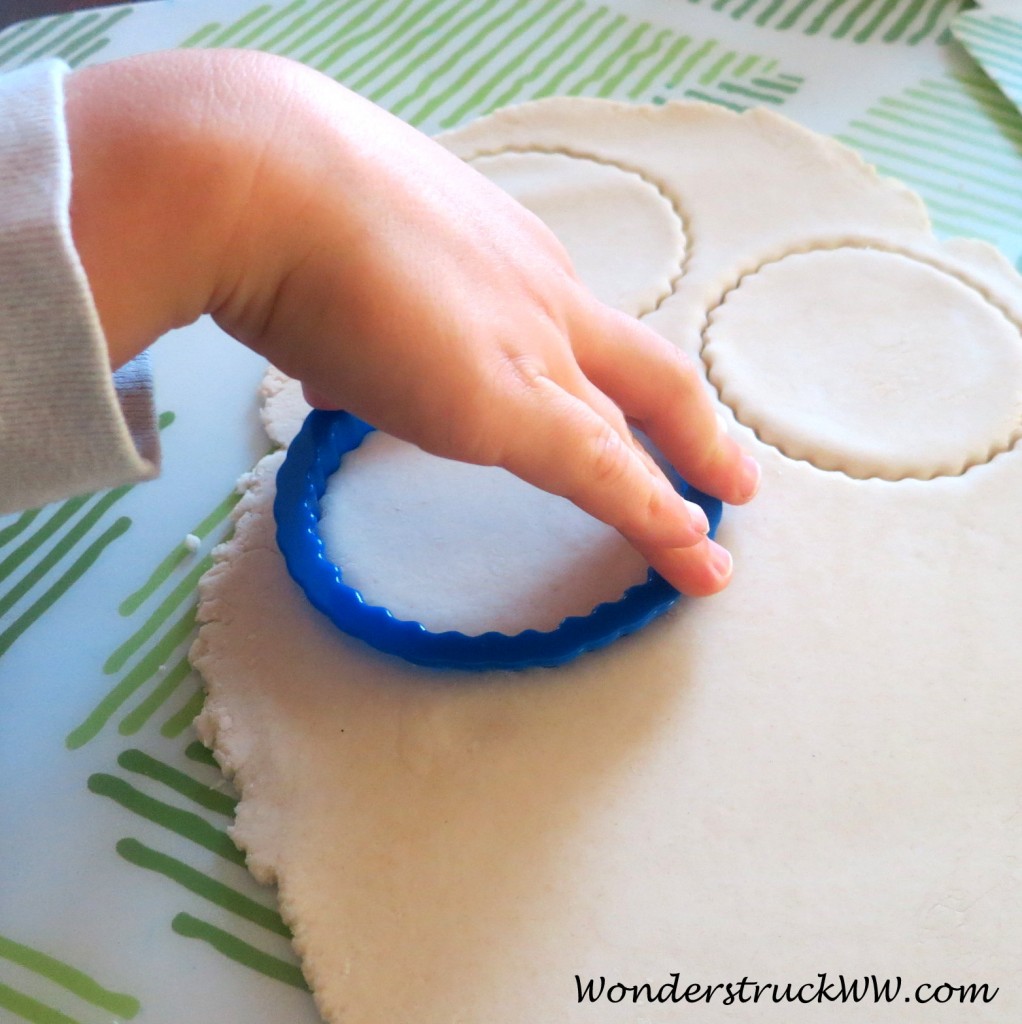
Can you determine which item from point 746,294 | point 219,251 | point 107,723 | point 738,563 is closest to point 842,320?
point 746,294

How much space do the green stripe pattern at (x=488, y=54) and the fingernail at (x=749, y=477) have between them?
0.52 m

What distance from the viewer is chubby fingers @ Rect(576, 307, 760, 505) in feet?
2.09

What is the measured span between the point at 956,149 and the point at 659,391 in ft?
1.78

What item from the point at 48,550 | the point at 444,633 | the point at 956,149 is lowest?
the point at 48,550

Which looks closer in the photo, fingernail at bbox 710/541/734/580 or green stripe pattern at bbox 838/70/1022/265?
fingernail at bbox 710/541/734/580

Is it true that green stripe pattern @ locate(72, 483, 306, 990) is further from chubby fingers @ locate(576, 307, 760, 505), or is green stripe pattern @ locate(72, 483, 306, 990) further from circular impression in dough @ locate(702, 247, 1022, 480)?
circular impression in dough @ locate(702, 247, 1022, 480)

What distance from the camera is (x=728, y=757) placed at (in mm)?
585

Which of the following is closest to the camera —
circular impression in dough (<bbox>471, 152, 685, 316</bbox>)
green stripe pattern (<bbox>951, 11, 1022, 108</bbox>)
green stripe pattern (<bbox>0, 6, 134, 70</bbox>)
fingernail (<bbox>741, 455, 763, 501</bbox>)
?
fingernail (<bbox>741, 455, 763, 501</bbox>)

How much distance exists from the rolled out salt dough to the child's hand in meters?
0.11

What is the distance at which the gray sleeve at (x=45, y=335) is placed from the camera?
0.45 meters

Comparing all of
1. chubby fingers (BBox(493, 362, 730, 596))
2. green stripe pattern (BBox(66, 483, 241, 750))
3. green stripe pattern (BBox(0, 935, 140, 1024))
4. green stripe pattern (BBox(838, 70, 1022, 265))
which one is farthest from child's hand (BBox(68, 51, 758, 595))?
green stripe pattern (BBox(838, 70, 1022, 265))

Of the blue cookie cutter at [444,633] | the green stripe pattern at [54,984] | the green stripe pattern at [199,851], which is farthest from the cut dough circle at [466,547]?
the green stripe pattern at [54,984]

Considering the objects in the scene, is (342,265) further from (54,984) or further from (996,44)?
(996,44)

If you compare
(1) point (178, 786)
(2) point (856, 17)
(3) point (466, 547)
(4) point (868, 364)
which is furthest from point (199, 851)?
(2) point (856, 17)
